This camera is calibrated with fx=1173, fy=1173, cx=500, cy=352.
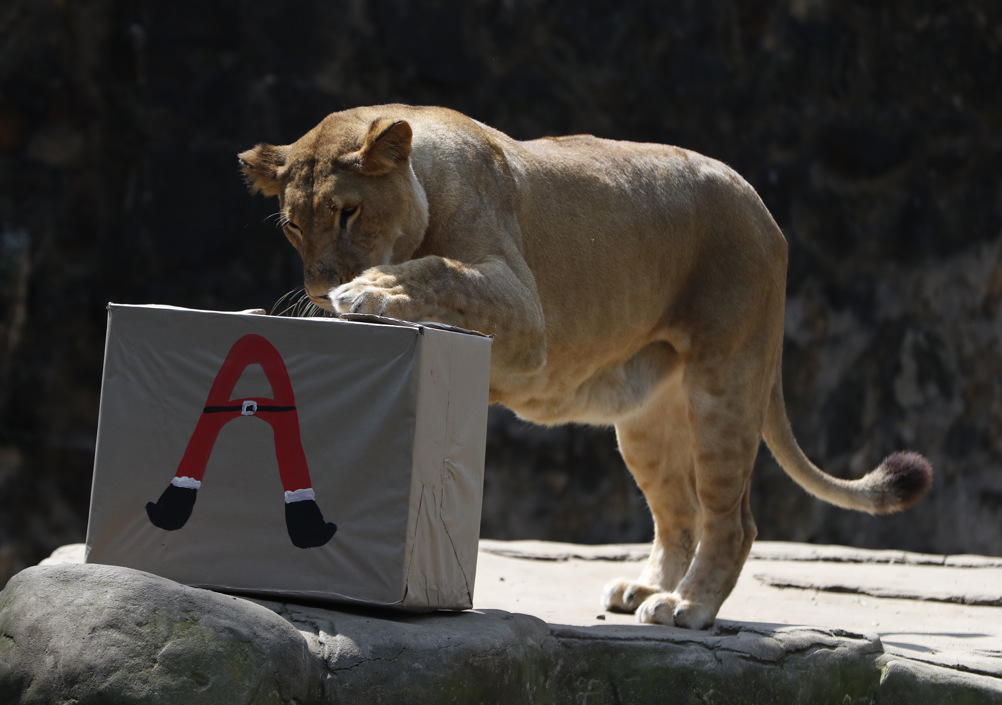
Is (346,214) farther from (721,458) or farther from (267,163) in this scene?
(721,458)

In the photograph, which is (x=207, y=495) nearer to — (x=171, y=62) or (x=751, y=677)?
(x=751, y=677)

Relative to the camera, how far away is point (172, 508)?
2932mm

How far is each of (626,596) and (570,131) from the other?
3.70m

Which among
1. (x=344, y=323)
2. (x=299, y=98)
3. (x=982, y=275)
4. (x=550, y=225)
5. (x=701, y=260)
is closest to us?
(x=344, y=323)

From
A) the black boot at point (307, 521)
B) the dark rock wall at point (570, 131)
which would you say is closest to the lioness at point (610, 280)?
the black boot at point (307, 521)

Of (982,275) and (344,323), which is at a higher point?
(982,275)

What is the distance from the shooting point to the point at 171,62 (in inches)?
277

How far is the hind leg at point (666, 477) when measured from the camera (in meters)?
4.72

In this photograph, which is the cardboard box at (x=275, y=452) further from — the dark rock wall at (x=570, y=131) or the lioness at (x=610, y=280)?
the dark rock wall at (x=570, y=131)

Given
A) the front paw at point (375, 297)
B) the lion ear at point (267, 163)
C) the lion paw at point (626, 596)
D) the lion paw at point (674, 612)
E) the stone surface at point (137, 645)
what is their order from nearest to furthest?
1. the stone surface at point (137, 645)
2. the front paw at point (375, 297)
3. the lion ear at point (267, 163)
4. the lion paw at point (674, 612)
5. the lion paw at point (626, 596)

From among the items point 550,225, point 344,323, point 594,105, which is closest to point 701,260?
point 550,225

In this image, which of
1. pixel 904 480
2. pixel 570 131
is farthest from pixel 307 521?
pixel 570 131

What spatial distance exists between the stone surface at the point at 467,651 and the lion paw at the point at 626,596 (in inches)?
3.3

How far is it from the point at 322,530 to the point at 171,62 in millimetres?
4948
